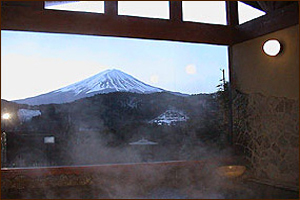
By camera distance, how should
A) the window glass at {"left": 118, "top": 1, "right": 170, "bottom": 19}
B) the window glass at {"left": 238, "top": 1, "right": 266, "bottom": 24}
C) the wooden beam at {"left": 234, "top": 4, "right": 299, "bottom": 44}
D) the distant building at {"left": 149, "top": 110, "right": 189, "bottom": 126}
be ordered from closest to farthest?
the wooden beam at {"left": 234, "top": 4, "right": 299, "bottom": 44}, the window glass at {"left": 118, "top": 1, "right": 170, "bottom": 19}, the window glass at {"left": 238, "top": 1, "right": 266, "bottom": 24}, the distant building at {"left": 149, "top": 110, "right": 189, "bottom": 126}

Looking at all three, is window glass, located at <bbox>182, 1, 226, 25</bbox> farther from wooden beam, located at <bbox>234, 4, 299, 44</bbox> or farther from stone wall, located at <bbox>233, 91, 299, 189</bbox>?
stone wall, located at <bbox>233, 91, 299, 189</bbox>

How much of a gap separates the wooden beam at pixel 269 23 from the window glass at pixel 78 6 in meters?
1.99

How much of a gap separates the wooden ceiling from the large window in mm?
227

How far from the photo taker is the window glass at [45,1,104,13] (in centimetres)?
394

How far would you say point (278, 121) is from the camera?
3.91 m

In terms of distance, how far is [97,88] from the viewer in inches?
179

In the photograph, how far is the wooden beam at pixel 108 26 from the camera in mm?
3773

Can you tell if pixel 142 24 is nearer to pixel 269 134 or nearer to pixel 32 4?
pixel 32 4

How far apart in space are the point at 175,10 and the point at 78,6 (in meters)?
1.31

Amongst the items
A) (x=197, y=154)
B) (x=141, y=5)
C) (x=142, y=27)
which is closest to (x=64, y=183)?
(x=197, y=154)

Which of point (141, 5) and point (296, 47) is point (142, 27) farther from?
point (296, 47)

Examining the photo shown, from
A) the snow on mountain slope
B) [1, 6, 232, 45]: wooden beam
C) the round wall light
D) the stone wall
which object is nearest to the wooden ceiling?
[1, 6, 232, 45]: wooden beam

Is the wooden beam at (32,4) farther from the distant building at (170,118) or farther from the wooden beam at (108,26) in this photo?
the distant building at (170,118)

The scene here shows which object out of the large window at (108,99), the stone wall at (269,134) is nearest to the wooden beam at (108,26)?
the large window at (108,99)
